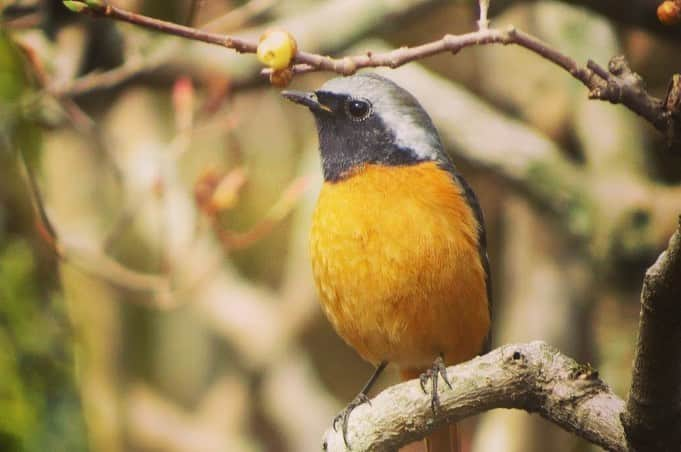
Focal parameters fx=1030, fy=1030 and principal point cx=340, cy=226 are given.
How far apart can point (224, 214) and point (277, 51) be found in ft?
13.2

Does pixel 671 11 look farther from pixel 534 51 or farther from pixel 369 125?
pixel 369 125

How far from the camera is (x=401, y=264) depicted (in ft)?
7.31

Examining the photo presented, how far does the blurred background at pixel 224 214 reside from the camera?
3238 millimetres

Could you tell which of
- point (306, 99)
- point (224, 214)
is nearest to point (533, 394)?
point (306, 99)

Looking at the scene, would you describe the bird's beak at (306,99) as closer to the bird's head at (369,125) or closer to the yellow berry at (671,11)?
the bird's head at (369,125)

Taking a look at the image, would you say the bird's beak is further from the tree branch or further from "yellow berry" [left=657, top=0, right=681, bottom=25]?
"yellow berry" [left=657, top=0, right=681, bottom=25]

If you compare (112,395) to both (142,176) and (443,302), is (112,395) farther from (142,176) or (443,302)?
(443,302)

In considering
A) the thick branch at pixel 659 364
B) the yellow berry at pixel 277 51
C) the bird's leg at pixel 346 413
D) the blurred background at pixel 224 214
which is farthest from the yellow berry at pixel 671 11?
the blurred background at pixel 224 214

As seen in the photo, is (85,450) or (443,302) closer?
(443,302)

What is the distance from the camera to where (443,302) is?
2.28m

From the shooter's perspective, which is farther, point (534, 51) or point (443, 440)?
point (443, 440)

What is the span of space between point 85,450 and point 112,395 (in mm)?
609

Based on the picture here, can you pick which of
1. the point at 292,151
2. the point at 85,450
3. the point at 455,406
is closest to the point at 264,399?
the point at 85,450

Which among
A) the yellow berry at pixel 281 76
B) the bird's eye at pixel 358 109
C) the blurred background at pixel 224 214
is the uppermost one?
the blurred background at pixel 224 214
